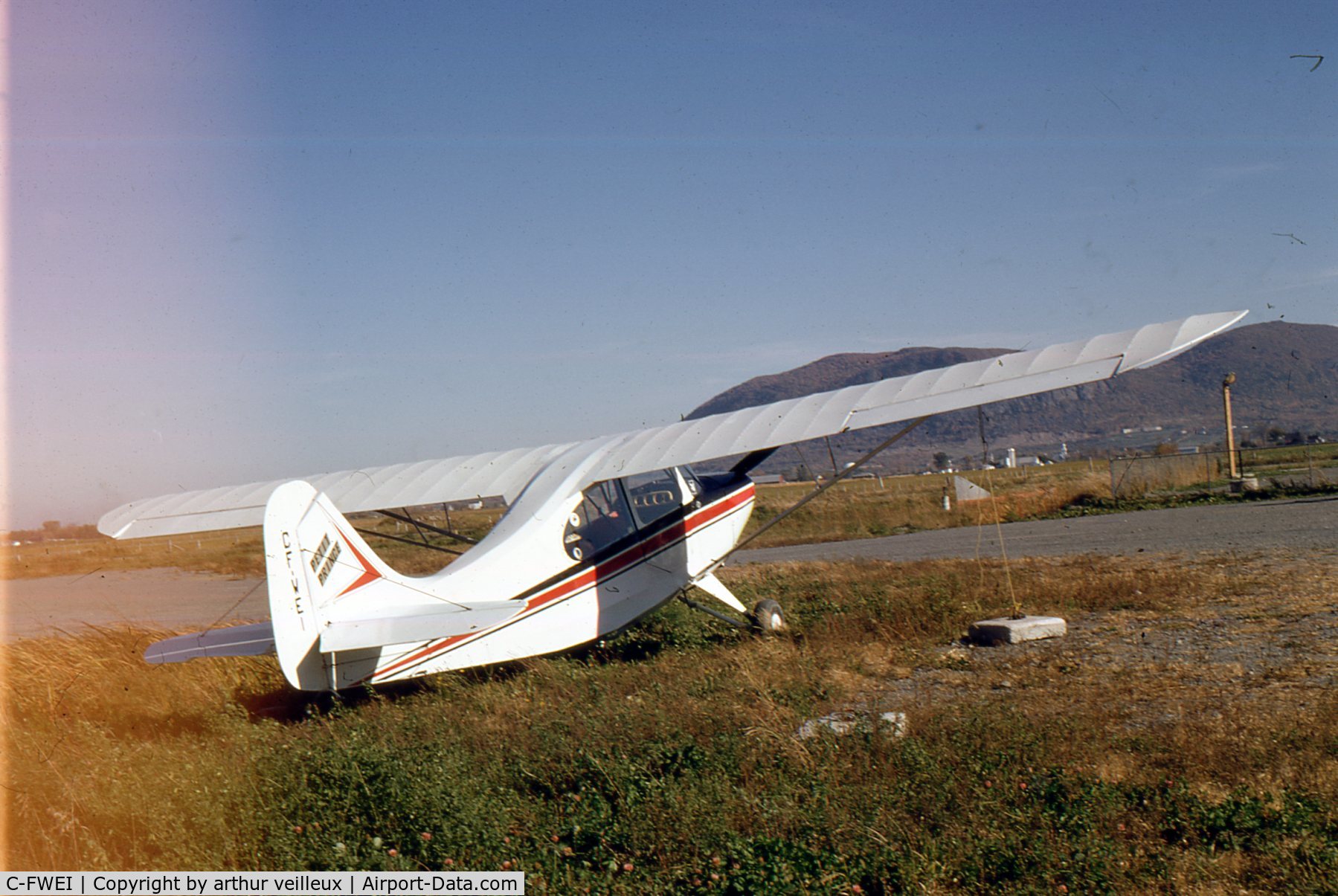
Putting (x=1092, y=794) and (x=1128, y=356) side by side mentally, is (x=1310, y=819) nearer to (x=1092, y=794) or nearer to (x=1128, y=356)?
(x=1092, y=794)

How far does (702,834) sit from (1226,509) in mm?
22611

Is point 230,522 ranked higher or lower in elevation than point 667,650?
higher

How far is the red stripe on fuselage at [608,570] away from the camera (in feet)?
26.1

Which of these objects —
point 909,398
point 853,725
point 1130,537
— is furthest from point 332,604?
point 1130,537

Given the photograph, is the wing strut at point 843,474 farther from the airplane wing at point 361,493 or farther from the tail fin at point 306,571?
the tail fin at point 306,571

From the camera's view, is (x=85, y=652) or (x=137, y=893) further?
(x=85, y=652)

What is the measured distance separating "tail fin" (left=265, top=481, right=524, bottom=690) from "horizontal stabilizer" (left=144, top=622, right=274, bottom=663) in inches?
19.2

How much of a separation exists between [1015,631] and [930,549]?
39.1ft

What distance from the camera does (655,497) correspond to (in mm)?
10727

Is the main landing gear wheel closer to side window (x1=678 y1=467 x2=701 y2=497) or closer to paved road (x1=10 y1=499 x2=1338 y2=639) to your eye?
side window (x1=678 y1=467 x2=701 y2=497)

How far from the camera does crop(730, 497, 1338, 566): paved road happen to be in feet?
52.6

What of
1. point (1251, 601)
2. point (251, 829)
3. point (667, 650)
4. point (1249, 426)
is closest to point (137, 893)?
point (251, 829)

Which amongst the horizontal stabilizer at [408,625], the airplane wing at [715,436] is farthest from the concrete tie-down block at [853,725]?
the airplane wing at [715,436]

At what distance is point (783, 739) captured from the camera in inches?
225
